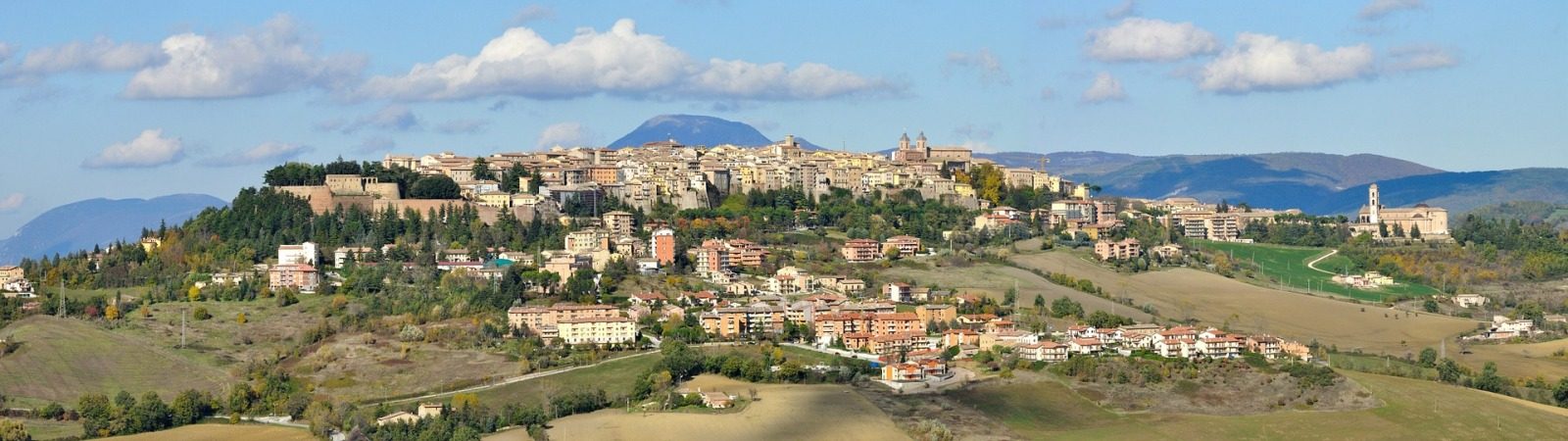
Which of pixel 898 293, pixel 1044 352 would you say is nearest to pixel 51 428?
pixel 1044 352

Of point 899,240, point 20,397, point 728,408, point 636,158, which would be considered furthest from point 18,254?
point 728,408

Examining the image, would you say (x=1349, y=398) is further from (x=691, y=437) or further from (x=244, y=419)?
(x=244, y=419)

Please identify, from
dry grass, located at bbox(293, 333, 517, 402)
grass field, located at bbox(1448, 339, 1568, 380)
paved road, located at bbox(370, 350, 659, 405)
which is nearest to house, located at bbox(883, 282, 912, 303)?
paved road, located at bbox(370, 350, 659, 405)

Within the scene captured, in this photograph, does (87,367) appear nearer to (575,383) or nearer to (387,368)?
(387,368)

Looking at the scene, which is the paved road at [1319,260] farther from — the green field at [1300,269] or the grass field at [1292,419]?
the grass field at [1292,419]

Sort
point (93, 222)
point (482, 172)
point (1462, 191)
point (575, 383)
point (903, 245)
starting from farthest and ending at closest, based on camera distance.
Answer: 1. point (1462, 191)
2. point (93, 222)
3. point (482, 172)
4. point (903, 245)
5. point (575, 383)

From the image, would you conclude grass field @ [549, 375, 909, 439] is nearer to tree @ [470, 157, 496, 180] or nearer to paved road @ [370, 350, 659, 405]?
paved road @ [370, 350, 659, 405]
